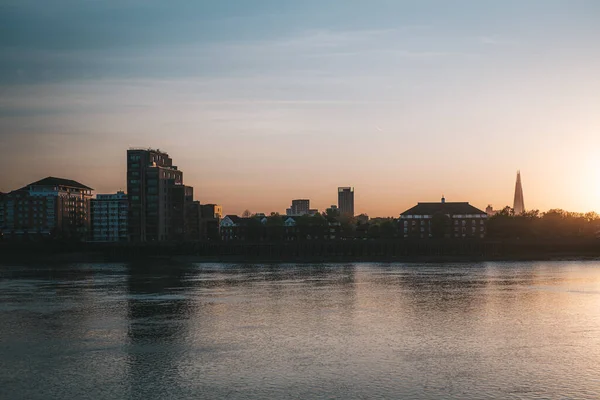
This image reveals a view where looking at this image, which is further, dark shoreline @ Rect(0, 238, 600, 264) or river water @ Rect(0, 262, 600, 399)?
dark shoreline @ Rect(0, 238, 600, 264)

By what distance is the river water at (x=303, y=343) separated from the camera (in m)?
33.3

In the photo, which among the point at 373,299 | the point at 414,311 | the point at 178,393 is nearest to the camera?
the point at 178,393

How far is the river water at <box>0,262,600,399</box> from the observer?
33.3 metres

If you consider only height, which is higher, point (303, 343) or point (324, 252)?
point (324, 252)

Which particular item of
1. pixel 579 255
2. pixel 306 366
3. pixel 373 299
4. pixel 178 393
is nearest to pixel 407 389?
pixel 306 366

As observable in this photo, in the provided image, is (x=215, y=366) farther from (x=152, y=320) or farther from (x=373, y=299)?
(x=373, y=299)

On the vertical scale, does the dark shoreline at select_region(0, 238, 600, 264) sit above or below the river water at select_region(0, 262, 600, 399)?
above

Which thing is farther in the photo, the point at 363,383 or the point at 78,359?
the point at 78,359

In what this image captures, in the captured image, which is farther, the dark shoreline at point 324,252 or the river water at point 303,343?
the dark shoreline at point 324,252

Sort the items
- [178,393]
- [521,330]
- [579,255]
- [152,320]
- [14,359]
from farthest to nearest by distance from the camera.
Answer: [579,255] → [152,320] → [521,330] → [14,359] → [178,393]

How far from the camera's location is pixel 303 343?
44688mm

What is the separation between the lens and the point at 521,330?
4984cm

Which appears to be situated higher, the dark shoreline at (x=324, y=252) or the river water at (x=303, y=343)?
the dark shoreline at (x=324, y=252)

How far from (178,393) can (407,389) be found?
11.2 m
